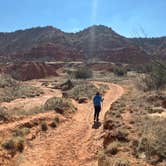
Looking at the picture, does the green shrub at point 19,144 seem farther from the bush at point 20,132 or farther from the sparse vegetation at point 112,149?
the sparse vegetation at point 112,149

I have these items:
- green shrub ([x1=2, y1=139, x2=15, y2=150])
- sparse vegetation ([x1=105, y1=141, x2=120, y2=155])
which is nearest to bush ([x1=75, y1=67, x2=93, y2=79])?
green shrub ([x1=2, y1=139, x2=15, y2=150])

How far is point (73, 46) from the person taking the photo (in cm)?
14088

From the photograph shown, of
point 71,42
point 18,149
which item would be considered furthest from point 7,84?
point 71,42

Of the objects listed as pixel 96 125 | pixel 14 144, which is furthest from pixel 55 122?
pixel 14 144

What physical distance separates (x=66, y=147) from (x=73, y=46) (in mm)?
129719

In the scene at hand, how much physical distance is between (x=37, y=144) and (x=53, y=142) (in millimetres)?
746

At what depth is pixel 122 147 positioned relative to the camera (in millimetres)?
10961

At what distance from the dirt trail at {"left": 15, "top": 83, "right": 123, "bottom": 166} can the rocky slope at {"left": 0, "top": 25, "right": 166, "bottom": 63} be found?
8566 cm

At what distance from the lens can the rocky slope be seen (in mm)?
123000

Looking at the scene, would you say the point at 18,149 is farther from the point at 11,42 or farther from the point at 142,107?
the point at 11,42

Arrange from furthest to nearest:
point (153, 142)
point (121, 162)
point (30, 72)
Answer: point (30, 72), point (153, 142), point (121, 162)

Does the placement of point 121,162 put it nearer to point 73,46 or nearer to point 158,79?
point 158,79

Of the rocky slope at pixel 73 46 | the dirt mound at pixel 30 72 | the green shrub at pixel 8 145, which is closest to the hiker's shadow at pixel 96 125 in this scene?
the green shrub at pixel 8 145

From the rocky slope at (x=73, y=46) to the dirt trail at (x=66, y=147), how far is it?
85.7 metres
